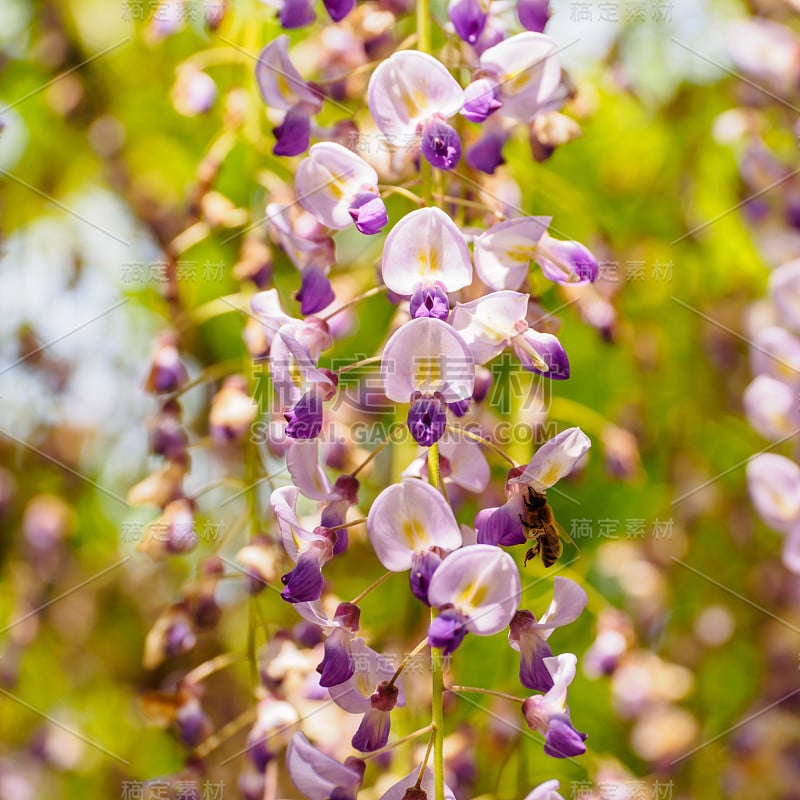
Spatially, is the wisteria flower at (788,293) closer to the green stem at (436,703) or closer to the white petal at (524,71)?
the white petal at (524,71)

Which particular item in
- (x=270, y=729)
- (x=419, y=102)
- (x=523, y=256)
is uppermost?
(x=419, y=102)

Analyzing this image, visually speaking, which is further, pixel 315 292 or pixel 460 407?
pixel 315 292

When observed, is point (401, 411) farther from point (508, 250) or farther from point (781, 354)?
point (781, 354)

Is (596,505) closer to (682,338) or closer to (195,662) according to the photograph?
(682,338)

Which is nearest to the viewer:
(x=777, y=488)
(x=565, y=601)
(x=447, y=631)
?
(x=447, y=631)

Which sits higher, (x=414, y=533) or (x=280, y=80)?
(x=280, y=80)

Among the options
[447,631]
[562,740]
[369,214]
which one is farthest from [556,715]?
[369,214]

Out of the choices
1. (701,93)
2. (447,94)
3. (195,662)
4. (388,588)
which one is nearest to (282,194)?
(447,94)
